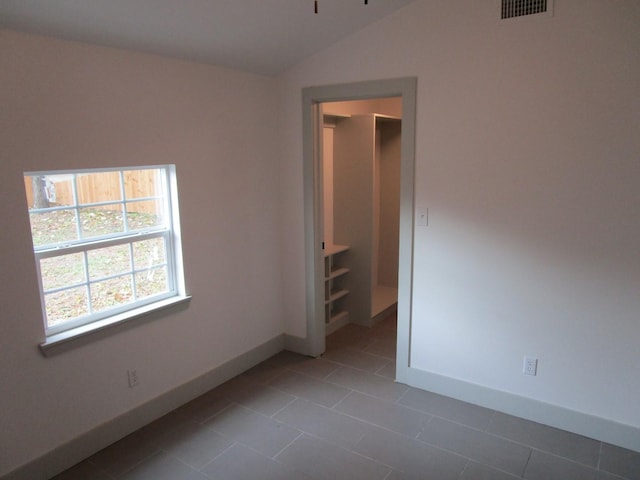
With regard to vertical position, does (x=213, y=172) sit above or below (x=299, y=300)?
above

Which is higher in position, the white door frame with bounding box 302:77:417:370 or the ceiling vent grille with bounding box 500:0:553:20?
the ceiling vent grille with bounding box 500:0:553:20

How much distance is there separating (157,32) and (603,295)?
9.83ft

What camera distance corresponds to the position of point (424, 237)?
3.32 meters

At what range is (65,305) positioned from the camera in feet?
8.80

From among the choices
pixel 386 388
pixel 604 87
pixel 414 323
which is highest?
pixel 604 87

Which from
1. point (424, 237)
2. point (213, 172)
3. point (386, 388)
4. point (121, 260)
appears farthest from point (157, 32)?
point (386, 388)

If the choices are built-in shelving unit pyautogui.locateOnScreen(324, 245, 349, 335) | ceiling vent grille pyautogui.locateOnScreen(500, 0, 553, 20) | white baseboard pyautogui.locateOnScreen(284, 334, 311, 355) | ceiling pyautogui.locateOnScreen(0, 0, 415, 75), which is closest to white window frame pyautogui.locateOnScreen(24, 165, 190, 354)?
ceiling pyautogui.locateOnScreen(0, 0, 415, 75)

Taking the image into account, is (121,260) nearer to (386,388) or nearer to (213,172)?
(213,172)

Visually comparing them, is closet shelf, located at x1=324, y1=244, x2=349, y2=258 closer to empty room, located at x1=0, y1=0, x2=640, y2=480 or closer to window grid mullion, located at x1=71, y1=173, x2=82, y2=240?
empty room, located at x1=0, y1=0, x2=640, y2=480

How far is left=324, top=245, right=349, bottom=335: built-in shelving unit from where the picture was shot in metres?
4.62

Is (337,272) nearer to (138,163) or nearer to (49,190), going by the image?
(138,163)

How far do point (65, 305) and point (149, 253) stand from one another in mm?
623

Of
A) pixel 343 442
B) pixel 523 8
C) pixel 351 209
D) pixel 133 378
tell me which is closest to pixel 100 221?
pixel 133 378

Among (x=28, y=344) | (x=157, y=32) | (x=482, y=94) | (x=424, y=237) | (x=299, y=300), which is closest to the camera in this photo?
(x=28, y=344)
